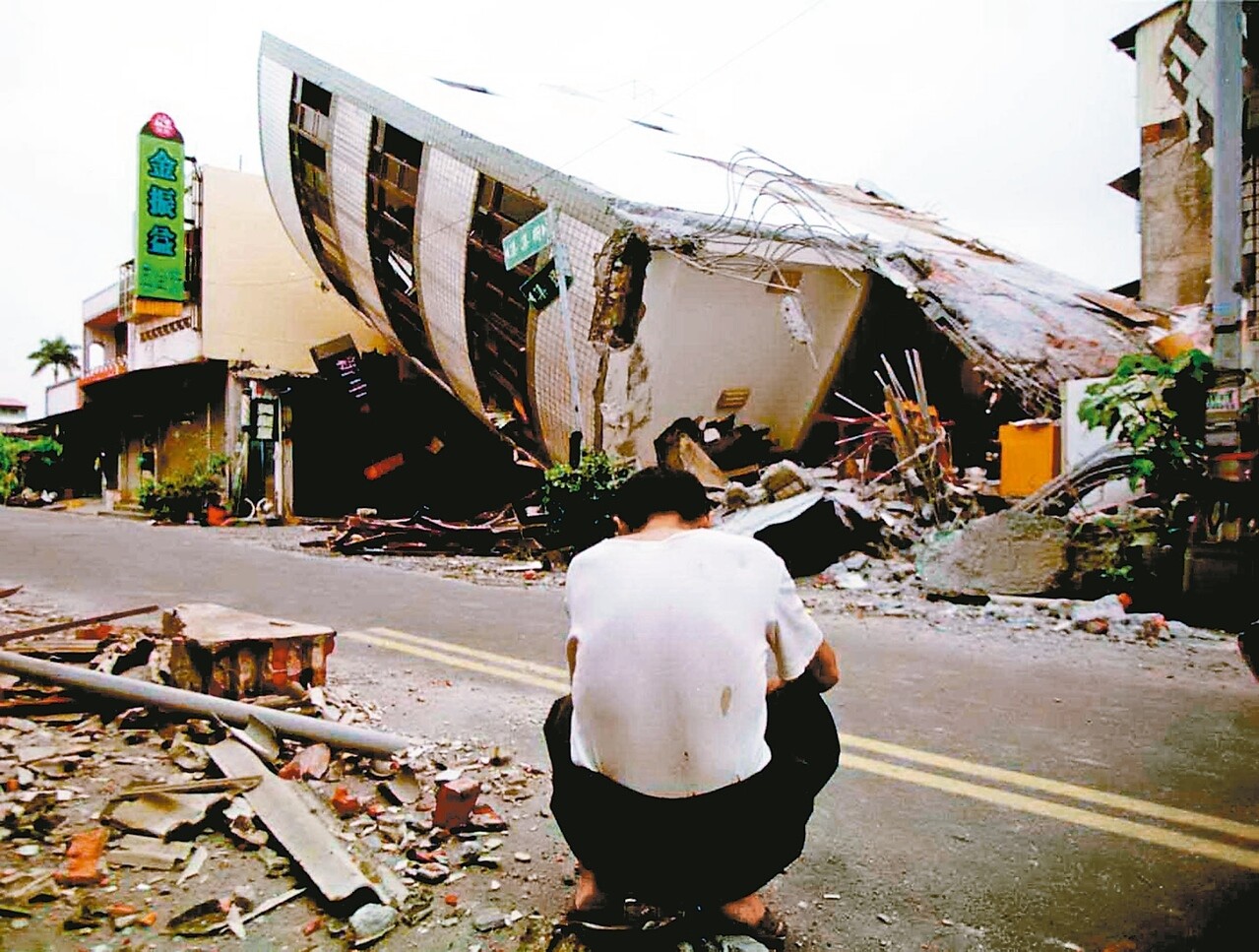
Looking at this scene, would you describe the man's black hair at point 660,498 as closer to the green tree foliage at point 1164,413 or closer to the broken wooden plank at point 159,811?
the broken wooden plank at point 159,811

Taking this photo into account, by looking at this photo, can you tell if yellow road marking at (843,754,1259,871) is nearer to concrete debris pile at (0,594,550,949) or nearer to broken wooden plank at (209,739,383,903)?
concrete debris pile at (0,594,550,949)

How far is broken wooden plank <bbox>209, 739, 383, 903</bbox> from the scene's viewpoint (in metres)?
2.37

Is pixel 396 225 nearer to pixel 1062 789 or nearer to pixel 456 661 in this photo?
pixel 456 661

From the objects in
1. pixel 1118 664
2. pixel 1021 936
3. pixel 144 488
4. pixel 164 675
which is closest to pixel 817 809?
pixel 1021 936

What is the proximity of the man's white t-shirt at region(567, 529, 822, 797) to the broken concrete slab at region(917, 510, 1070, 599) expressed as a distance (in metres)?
6.76

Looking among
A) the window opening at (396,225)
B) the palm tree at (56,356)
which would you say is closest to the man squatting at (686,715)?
the window opening at (396,225)

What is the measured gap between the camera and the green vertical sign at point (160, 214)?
78.7 ft

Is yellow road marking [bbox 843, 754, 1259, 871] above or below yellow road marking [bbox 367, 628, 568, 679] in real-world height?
above

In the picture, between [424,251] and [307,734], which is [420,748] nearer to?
[307,734]

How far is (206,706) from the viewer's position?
3.56 metres

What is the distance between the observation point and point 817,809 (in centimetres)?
309

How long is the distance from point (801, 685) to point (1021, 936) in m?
0.86

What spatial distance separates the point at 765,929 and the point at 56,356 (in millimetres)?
65772

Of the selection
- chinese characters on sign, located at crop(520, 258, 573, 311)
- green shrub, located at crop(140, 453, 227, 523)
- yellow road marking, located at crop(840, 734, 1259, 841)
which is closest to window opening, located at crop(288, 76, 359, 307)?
green shrub, located at crop(140, 453, 227, 523)
